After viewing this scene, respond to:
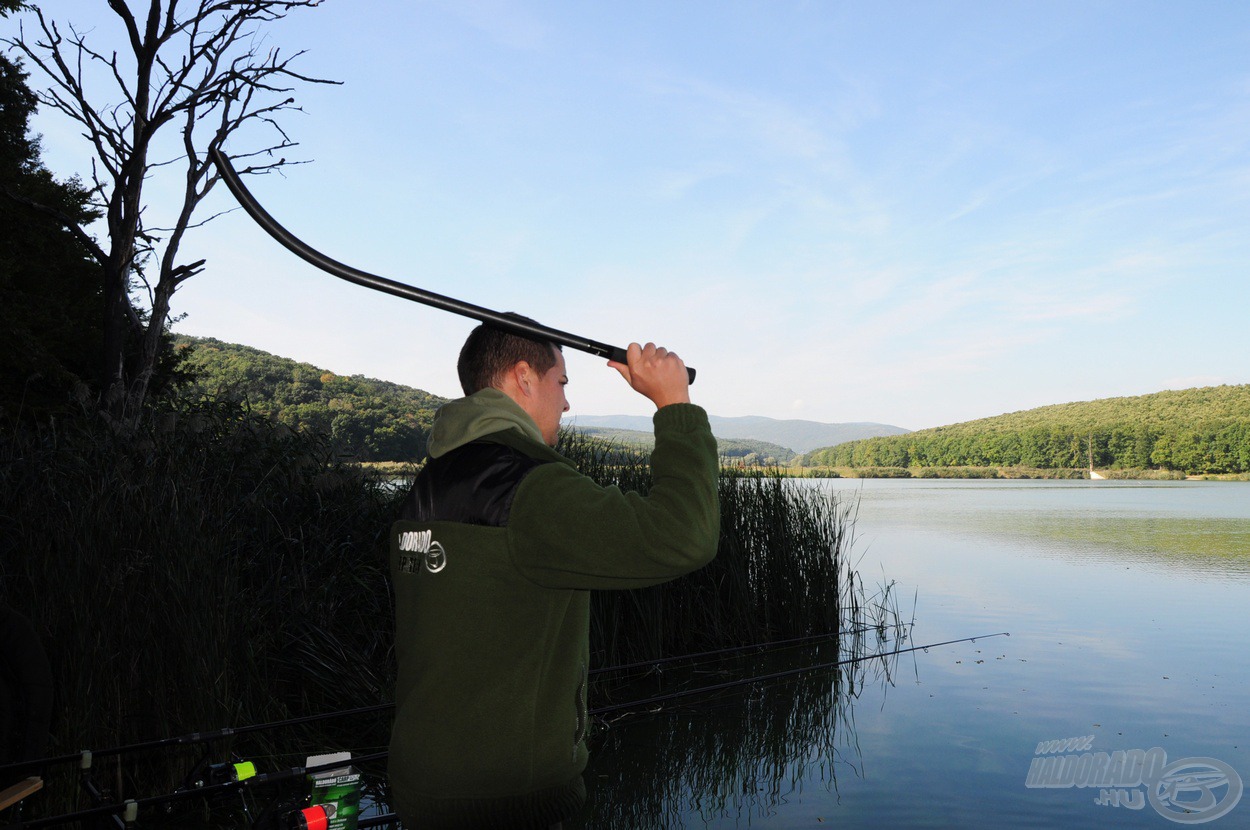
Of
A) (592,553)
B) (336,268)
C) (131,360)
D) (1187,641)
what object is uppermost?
(131,360)

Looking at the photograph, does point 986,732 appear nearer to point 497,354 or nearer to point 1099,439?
point 497,354

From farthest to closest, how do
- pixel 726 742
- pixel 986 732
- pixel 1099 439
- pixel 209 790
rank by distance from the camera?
pixel 1099 439
pixel 986 732
pixel 726 742
pixel 209 790

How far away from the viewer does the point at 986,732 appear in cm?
656

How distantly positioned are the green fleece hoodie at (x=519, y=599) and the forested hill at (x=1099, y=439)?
58465mm

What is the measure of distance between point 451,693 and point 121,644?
3.36 meters

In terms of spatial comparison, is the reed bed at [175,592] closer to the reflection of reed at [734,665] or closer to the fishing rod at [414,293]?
the reflection of reed at [734,665]

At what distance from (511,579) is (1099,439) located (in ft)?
226

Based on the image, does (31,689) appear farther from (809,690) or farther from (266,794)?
(809,690)

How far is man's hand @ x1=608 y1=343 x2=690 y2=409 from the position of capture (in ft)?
4.81

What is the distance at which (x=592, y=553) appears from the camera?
125 cm

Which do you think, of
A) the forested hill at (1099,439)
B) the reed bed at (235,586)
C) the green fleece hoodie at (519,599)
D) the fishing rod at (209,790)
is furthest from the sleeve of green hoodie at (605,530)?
the forested hill at (1099,439)

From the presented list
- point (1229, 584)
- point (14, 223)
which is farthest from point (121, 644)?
point (1229, 584)

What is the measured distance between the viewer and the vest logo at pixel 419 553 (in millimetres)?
1349

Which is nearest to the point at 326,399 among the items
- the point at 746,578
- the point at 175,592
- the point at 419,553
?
the point at 746,578
